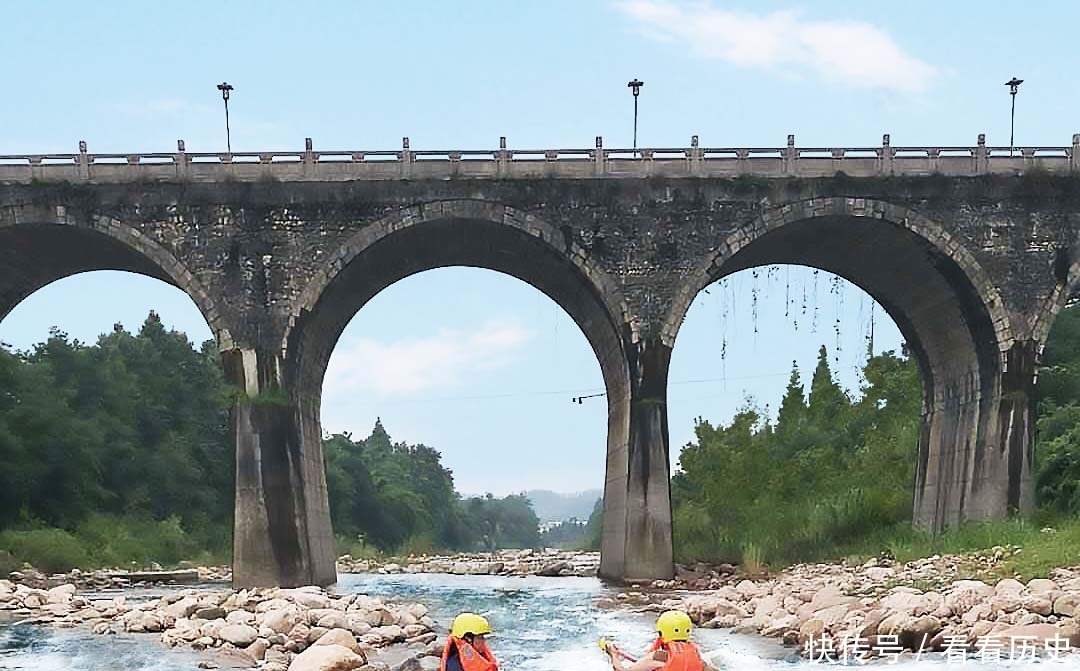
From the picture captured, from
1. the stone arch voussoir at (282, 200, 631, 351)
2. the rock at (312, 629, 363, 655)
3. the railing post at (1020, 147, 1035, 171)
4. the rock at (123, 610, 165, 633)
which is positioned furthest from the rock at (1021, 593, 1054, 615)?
the railing post at (1020, 147, 1035, 171)

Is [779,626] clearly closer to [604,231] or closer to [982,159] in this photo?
[604,231]

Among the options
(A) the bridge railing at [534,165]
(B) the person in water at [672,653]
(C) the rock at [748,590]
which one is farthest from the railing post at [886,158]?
(B) the person in water at [672,653]

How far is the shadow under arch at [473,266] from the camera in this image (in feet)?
125

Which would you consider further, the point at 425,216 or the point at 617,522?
the point at 617,522

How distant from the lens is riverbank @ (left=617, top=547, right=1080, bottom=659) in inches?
802

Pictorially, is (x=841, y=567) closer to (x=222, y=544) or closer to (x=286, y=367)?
(x=286, y=367)

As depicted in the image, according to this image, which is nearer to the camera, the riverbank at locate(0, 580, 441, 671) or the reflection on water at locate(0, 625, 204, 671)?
the riverbank at locate(0, 580, 441, 671)

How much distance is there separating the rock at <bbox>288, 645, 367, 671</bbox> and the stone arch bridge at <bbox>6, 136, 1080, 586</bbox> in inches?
655

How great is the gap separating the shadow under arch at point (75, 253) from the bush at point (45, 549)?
28.2 ft

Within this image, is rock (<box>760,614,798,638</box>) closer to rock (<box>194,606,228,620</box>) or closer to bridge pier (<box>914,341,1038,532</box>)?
rock (<box>194,606,228,620</box>)

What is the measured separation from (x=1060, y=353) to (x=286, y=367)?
24.7 meters

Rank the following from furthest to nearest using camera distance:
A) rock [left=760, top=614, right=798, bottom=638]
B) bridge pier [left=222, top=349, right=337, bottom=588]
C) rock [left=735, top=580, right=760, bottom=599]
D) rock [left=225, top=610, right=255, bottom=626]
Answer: bridge pier [left=222, top=349, right=337, bottom=588] → rock [left=735, top=580, right=760, bottom=599] → rock [left=225, top=610, right=255, bottom=626] → rock [left=760, top=614, right=798, bottom=638]

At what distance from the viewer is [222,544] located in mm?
67812

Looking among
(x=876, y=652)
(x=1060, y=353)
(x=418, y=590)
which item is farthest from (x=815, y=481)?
(x=876, y=652)
